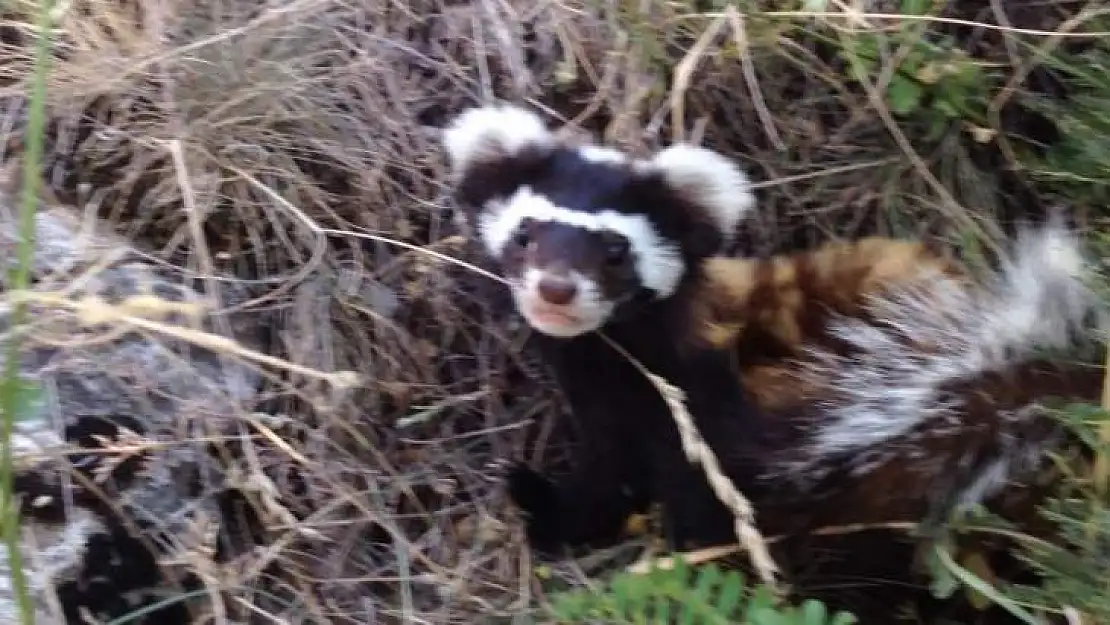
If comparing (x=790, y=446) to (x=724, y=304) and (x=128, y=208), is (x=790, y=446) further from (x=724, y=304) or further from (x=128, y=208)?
(x=128, y=208)

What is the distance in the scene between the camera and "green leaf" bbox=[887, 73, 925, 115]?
7.43ft

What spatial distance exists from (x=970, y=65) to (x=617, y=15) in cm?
68

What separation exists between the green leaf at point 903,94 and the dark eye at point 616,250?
71 centimetres

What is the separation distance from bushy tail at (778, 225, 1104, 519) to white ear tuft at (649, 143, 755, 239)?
0.32m

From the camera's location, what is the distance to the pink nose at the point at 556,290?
1826 millimetres

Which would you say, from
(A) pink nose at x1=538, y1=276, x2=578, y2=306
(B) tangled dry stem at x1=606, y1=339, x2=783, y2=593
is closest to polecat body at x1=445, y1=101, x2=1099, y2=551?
(A) pink nose at x1=538, y1=276, x2=578, y2=306

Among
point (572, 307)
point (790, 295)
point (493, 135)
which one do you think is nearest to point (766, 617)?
point (572, 307)

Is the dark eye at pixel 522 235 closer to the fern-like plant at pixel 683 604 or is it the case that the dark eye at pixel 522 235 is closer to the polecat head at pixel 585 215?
the polecat head at pixel 585 215

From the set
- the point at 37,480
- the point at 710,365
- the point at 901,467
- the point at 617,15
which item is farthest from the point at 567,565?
the point at 617,15

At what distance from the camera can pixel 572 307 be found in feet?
6.07

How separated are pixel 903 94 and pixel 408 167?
98 cm

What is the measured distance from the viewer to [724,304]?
2.13 meters

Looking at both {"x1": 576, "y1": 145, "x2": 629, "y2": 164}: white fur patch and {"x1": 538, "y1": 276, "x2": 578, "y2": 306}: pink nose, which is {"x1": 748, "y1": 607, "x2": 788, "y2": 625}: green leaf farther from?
{"x1": 576, "y1": 145, "x2": 629, "y2": 164}: white fur patch

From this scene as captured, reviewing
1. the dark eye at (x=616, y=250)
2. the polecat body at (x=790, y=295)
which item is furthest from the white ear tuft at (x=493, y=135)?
the polecat body at (x=790, y=295)
